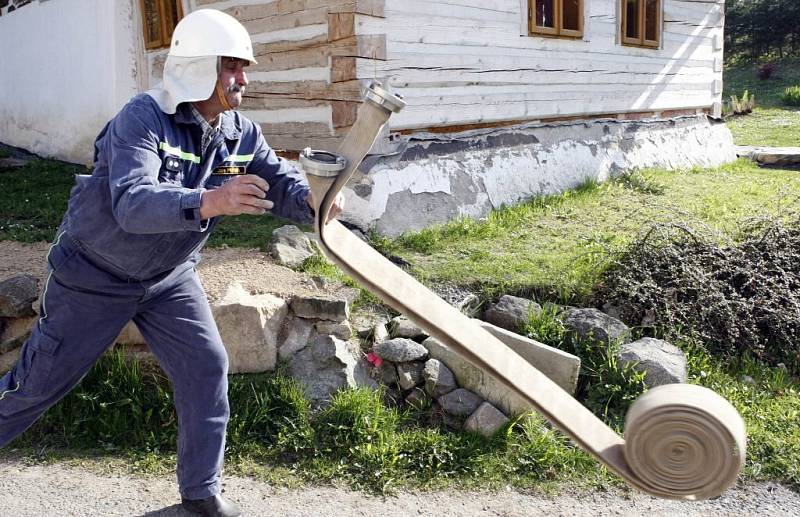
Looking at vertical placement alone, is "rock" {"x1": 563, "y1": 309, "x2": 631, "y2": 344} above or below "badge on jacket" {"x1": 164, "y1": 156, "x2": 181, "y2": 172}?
below

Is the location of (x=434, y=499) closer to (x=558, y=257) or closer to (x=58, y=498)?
(x=58, y=498)

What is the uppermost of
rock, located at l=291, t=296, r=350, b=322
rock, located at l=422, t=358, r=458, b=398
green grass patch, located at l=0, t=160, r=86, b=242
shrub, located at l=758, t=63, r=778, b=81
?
shrub, located at l=758, t=63, r=778, b=81

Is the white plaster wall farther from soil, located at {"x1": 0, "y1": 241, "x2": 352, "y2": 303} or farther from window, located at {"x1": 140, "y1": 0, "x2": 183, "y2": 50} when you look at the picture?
soil, located at {"x1": 0, "y1": 241, "x2": 352, "y2": 303}

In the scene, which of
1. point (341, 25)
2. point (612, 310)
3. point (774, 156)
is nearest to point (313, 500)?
point (612, 310)

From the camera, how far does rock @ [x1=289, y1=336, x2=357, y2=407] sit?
13.6 ft

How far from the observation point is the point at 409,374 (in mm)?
4270

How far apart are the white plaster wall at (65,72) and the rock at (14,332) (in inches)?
200

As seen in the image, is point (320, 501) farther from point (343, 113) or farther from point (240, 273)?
point (343, 113)

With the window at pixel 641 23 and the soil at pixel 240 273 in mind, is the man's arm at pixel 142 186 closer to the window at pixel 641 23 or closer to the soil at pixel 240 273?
the soil at pixel 240 273

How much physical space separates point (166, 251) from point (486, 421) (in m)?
1.93

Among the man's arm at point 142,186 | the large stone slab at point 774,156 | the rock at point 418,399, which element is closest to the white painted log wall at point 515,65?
the large stone slab at point 774,156

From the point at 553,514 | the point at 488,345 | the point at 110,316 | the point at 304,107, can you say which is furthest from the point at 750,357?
the point at 304,107

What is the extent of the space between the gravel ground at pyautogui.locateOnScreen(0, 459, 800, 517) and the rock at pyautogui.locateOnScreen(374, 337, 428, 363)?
887 millimetres

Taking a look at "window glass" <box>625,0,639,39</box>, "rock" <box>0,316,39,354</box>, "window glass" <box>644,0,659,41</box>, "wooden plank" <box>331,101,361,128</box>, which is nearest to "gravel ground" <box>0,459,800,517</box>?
"rock" <box>0,316,39,354</box>
